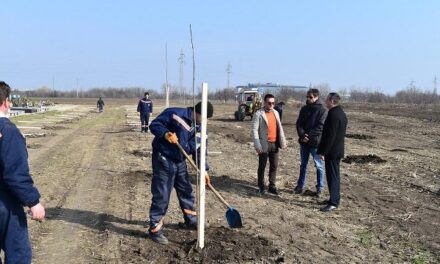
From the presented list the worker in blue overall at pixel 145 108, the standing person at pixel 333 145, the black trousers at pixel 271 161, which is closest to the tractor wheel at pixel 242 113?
the worker in blue overall at pixel 145 108

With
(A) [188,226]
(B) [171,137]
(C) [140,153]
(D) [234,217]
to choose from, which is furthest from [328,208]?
(C) [140,153]

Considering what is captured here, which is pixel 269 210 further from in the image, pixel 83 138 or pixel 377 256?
pixel 83 138

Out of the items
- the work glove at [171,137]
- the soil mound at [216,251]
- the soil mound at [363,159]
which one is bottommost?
the soil mound at [216,251]

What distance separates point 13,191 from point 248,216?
14.0ft

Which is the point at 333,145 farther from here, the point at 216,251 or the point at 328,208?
the point at 216,251

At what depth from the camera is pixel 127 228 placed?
6672 mm

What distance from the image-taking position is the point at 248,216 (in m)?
7.39

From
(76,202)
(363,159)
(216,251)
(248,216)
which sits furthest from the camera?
(363,159)

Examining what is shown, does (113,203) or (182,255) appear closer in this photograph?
(182,255)

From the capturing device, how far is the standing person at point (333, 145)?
305 inches

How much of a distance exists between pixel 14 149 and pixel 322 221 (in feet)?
15.7

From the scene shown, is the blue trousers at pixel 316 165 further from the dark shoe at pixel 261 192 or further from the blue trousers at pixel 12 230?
the blue trousers at pixel 12 230

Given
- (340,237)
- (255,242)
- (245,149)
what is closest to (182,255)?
(255,242)

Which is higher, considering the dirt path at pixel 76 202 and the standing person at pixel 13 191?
the standing person at pixel 13 191
